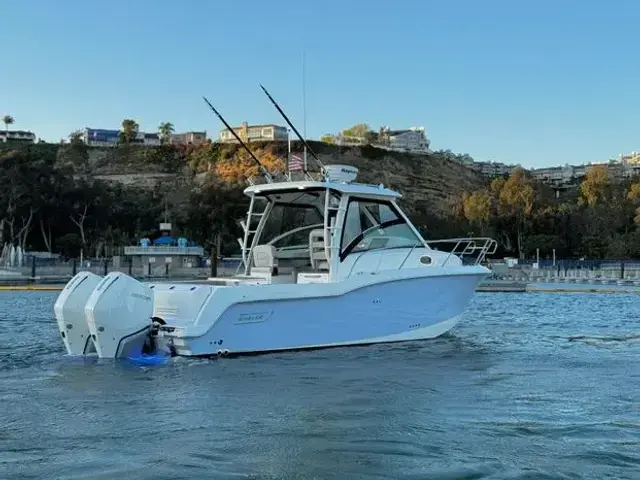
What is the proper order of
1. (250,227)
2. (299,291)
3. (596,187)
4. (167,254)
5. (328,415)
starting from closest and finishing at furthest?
1. (328,415)
2. (299,291)
3. (250,227)
4. (167,254)
5. (596,187)

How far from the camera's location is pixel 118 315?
1000 cm

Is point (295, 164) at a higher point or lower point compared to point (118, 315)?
higher

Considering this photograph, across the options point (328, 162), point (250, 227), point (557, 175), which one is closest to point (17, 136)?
point (328, 162)

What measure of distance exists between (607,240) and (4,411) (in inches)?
3158

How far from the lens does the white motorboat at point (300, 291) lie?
33.7ft

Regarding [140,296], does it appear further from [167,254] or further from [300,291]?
[167,254]

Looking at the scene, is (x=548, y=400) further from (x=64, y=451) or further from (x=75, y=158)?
(x=75, y=158)

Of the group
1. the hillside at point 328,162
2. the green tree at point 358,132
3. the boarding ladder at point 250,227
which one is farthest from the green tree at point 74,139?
the boarding ladder at point 250,227

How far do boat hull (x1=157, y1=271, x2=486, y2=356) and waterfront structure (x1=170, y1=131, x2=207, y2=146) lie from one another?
429ft

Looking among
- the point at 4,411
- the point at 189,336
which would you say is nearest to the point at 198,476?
the point at 4,411

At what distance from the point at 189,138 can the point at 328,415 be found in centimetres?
14662

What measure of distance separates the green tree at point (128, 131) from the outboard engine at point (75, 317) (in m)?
142

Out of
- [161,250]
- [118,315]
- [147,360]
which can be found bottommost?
[147,360]

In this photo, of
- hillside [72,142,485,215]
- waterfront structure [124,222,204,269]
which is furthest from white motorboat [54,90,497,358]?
hillside [72,142,485,215]
